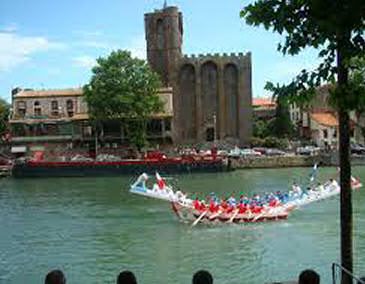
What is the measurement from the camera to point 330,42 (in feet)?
27.0

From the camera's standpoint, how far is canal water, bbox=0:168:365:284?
21.0 metres

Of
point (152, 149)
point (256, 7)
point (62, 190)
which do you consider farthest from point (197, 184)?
point (256, 7)

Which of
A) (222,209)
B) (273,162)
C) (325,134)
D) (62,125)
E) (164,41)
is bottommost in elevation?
(222,209)

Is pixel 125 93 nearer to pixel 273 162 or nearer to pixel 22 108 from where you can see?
pixel 22 108

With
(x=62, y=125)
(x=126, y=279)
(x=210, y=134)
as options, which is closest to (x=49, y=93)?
(x=62, y=125)

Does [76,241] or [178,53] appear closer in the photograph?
[76,241]

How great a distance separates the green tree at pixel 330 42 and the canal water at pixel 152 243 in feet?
37.7

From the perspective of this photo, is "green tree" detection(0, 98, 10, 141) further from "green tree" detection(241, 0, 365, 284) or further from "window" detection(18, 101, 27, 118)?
"green tree" detection(241, 0, 365, 284)

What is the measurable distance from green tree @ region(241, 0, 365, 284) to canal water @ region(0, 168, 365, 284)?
11.5 meters

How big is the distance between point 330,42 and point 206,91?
282 ft

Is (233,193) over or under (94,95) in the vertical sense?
under

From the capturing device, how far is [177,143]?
9294 cm

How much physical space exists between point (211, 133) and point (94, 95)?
21438 millimetres

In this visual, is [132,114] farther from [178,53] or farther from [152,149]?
[178,53]
